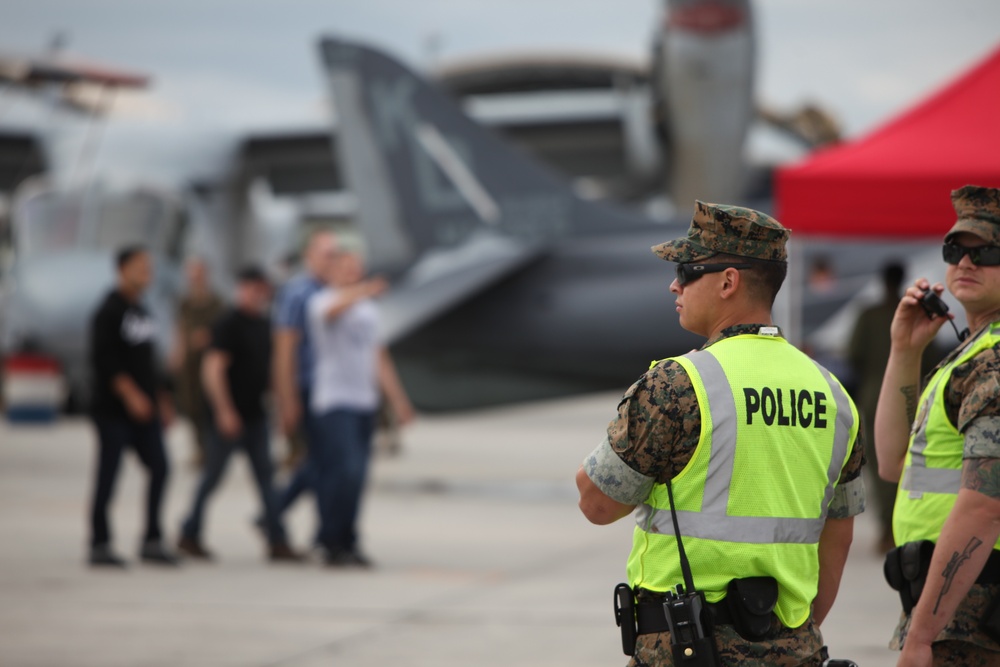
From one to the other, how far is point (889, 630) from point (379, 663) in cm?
243

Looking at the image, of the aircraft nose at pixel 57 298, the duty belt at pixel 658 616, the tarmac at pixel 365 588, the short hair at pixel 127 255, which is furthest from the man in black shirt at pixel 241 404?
the aircraft nose at pixel 57 298

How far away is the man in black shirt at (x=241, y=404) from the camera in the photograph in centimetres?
798

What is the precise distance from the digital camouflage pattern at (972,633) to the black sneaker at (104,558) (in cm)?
577

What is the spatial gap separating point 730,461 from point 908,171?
18.8 ft

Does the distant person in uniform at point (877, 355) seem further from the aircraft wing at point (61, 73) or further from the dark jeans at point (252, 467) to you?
the aircraft wing at point (61, 73)

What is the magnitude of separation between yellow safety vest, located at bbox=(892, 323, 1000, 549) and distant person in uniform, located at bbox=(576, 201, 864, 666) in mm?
363

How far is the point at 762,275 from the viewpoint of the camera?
2.62 metres

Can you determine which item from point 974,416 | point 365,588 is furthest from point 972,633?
point 365,588

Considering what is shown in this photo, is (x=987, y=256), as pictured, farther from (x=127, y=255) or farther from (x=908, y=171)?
(x=127, y=255)

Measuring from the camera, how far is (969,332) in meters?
3.06

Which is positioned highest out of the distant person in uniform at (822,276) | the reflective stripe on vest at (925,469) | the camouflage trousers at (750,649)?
the reflective stripe on vest at (925,469)

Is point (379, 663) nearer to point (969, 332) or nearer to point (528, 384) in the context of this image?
point (969, 332)

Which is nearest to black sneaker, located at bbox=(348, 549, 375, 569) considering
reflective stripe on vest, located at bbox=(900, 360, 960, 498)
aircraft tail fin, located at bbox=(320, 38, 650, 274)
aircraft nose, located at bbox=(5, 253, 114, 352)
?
reflective stripe on vest, located at bbox=(900, 360, 960, 498)

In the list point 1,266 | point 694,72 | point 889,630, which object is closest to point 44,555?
point 889,630
